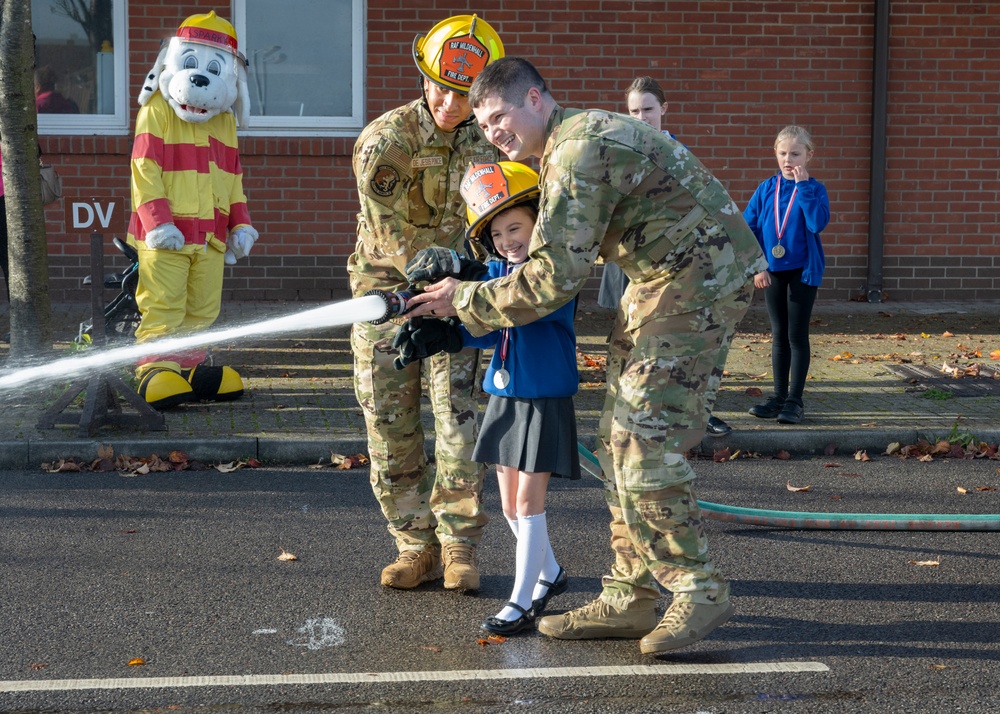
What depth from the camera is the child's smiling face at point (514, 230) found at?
14.0ft

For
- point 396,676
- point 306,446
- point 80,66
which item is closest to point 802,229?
point 306,446

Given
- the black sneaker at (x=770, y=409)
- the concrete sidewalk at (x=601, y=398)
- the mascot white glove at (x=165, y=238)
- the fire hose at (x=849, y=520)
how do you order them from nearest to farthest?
the fire hose at (x=849, y=520) < the concrete sidewalk at (x=601, y=398) < the black sneaker at (x=770, y=409) < the mascot white glove at (x=165, y=238)

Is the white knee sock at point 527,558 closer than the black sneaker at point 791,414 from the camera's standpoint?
Yes

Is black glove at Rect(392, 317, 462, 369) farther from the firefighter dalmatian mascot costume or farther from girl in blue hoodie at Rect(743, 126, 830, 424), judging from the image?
the firefighter dalmatian mascot costume

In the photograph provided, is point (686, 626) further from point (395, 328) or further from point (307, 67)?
point (307, 67)

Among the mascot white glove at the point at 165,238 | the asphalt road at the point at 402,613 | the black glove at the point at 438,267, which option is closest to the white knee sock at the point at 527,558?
the asphalt road at the point at 402,613

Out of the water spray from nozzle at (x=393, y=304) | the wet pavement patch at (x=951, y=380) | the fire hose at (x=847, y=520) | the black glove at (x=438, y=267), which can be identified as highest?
the black glove at (x=438, y=267)

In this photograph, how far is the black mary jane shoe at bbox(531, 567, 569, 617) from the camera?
15.0 ft

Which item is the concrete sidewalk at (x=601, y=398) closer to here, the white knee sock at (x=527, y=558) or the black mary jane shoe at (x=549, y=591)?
the black mary jane shoe at (x=549, y=591)

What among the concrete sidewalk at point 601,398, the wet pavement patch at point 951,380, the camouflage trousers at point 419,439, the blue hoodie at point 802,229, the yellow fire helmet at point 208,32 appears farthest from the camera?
the wet pavement patch at point 951,380

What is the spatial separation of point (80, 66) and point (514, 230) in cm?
900

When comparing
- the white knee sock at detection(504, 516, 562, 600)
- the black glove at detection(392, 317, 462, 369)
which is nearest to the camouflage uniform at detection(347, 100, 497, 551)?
the white knee sock at detection(504, 516, 562, 600)

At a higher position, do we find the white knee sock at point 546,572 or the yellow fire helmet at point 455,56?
the yellow fire helmet at point 455,56

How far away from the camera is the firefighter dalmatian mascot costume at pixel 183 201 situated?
26.6ft
